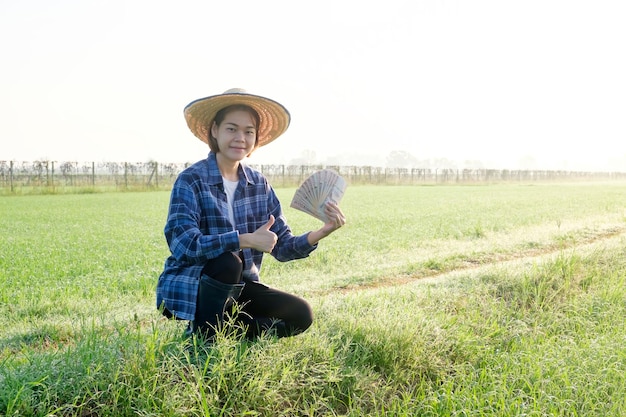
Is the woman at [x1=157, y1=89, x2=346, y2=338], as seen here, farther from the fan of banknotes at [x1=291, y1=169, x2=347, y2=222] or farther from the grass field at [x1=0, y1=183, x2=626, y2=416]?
the grass field at [x1=0, y1=183, x2=626, y2=416]

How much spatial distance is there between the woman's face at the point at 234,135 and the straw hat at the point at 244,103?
3.6 inches

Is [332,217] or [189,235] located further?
[332,217]

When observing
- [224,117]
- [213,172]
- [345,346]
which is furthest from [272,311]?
Answer: [224,117]

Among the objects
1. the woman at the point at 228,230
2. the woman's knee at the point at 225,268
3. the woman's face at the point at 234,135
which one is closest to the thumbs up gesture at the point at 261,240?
Answer: the woman at the point at 228,230

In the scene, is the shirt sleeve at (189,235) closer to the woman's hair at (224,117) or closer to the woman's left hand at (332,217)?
the woman's hair at (224,117)

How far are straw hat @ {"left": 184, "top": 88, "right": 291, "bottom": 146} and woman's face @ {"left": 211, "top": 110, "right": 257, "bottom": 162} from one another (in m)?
0.09

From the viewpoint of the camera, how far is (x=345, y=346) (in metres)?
3.27

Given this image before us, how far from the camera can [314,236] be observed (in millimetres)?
3391

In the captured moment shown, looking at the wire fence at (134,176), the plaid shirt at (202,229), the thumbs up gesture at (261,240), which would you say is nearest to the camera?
the thumbs up gesture at (261,240)

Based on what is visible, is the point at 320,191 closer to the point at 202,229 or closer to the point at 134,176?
the point at 202,229

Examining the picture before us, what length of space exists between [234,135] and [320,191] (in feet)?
2.13

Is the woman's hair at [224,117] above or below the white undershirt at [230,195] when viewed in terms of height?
above

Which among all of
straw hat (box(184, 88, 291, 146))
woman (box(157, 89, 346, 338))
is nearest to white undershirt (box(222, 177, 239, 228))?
woman (box(157, 89, 346, 338))

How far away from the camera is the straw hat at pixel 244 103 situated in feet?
10.4
